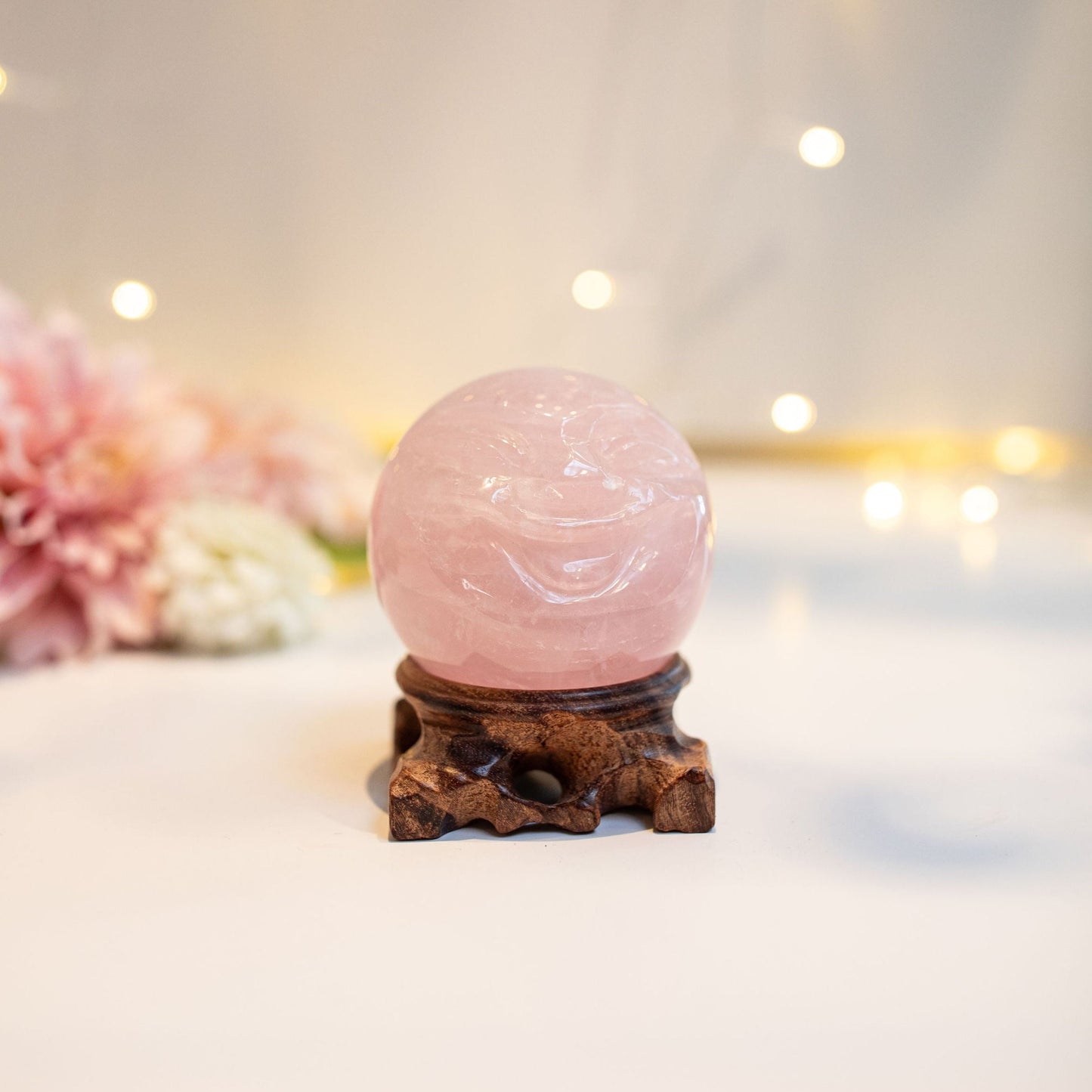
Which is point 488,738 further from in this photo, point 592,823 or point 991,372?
point 991,372

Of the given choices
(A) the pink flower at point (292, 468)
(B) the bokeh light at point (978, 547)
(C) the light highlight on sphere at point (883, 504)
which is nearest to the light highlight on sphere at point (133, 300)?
(A) the pink flower at point (292, 468)

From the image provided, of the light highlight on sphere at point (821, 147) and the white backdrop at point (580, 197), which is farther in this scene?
the light highlight on sphere at point (821, 147)

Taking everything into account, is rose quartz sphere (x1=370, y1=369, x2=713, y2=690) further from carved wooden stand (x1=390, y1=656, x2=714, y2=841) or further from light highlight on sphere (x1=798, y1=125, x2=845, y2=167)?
light highlight on sphere (x1=798, y1=125, x2=845, y2=167)

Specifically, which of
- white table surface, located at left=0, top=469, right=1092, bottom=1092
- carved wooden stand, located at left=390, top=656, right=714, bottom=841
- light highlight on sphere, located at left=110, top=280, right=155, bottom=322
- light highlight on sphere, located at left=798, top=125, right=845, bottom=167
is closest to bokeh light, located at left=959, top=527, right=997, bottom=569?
white table surface, located at left=0, top=469, right=1092, bottom=1092

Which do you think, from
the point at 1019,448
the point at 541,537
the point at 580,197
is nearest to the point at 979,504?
the point at 1019,448

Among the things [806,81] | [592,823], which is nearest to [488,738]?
[592,823]

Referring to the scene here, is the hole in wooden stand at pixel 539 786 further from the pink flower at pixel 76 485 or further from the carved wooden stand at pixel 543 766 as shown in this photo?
the pink flower at pixel 76 485
